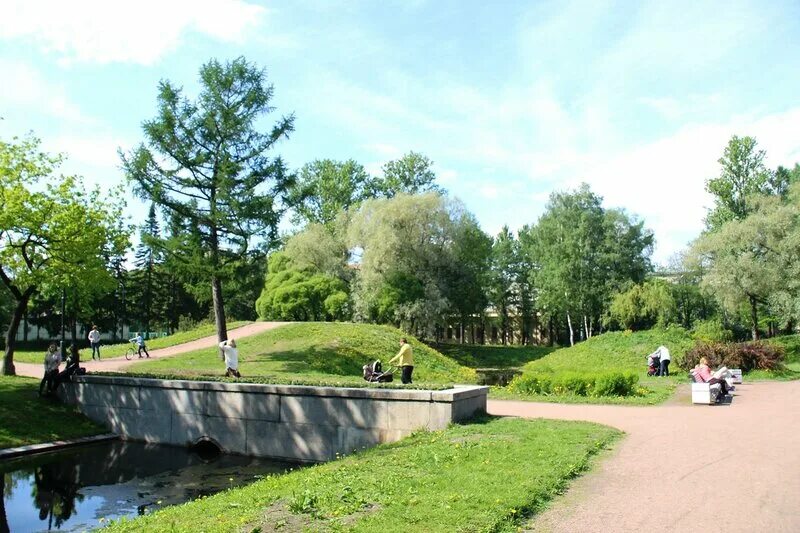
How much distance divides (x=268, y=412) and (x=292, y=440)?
0.91 m

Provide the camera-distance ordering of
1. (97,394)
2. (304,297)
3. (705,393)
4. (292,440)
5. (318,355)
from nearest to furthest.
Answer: (292,440) < (705,393) < (97,394) < (318,355) < (304,297)

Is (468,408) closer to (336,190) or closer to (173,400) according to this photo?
(173,400)

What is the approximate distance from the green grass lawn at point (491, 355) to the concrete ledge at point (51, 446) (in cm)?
3228

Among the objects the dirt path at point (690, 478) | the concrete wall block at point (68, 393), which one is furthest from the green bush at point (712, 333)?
the concrete wall block at point (68, 393)

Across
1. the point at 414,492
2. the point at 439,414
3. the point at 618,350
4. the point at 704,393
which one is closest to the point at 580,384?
the point at 704,393

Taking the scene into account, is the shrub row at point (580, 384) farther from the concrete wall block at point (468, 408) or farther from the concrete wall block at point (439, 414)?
the concrete wall block at point (439, 414)

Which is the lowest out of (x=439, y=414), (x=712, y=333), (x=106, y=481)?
(x=106, y=481)

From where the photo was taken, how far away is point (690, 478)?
8.52m

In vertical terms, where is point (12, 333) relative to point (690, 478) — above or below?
above

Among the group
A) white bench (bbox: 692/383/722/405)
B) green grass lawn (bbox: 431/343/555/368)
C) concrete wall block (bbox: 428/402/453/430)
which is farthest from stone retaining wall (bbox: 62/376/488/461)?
green grass lawn (bbox: 431/343/555/368)

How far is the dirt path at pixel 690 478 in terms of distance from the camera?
6.74 meters

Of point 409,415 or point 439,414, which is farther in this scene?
point 409,415

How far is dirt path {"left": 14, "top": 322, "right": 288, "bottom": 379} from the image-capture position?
24562mm

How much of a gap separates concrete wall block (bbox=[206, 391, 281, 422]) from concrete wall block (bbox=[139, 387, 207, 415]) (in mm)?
335
